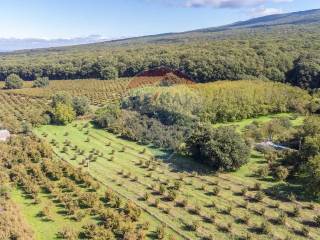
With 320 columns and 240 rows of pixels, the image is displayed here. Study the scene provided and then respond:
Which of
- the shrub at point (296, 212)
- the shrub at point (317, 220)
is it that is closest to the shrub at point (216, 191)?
the shrub at point (296, 212)

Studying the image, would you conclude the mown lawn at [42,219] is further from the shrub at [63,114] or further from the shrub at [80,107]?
the shrub at [80,107]

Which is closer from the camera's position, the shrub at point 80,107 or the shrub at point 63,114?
the shrub at point 63,114

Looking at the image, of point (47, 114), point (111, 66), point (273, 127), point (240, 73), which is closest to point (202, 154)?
point (273, 127)

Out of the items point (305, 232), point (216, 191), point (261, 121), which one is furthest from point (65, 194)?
point (261, 121)

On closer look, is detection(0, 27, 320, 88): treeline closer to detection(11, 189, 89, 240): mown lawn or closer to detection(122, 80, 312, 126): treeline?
detection(122, 80, 312, 126): treeline

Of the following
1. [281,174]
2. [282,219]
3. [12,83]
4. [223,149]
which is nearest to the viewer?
[282,219]

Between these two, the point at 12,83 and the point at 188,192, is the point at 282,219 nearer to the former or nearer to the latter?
the point at 188,192

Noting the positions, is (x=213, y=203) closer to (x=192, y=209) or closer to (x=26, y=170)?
(x=192, y=209)
